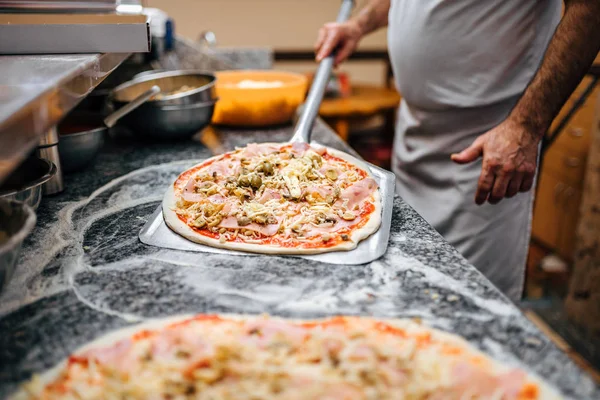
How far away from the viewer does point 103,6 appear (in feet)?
4.69

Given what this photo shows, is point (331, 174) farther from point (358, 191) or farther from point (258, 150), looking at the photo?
point (258, 150)

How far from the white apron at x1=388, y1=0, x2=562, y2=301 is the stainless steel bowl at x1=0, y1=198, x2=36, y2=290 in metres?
1.44

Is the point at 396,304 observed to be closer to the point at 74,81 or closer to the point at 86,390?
the point at 86,390

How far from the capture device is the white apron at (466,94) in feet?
5.49

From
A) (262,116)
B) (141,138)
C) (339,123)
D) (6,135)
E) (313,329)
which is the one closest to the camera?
(6,135)

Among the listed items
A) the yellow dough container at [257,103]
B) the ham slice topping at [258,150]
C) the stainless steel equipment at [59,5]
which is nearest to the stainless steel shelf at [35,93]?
the stainless steel equipment at [59,5]

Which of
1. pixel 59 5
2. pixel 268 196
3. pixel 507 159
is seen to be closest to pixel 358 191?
pixel 268 196

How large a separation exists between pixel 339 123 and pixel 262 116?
71.1 inches

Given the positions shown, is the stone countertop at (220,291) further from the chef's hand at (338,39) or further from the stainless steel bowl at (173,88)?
the chef's hand at (338,39)

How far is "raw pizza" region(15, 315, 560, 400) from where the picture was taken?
2.41 feet

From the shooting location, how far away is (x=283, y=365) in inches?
30.9

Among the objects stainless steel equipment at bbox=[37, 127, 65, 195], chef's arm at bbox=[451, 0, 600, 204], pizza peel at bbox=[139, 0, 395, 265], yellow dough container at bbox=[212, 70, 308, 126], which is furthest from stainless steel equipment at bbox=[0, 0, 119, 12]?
chef's arm at bbox=[451, 0, 600, 204]

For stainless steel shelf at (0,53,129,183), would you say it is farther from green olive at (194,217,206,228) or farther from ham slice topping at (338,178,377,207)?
ham slice topping at (338,178,377,207)

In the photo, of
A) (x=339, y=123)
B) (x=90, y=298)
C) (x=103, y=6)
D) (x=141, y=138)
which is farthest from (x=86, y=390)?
(x=339, y=123)
